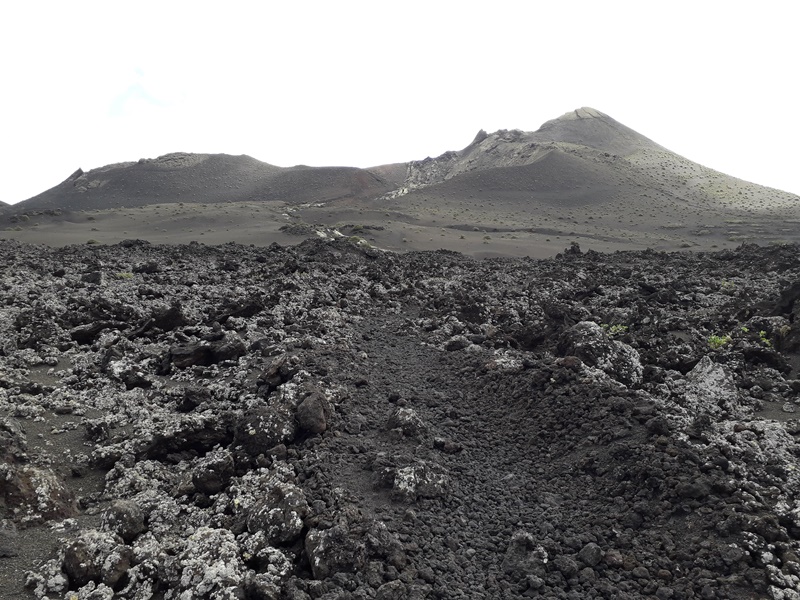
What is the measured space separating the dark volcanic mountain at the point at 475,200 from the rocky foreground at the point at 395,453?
25.9 metres

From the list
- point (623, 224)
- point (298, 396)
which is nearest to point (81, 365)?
point (298, 396)

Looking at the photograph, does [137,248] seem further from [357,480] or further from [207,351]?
[357,480]

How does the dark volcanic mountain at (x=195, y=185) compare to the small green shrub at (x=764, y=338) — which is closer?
the small green shrub at (x=764, y=338)

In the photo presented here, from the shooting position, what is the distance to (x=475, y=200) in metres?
65.8

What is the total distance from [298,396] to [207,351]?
3059mm

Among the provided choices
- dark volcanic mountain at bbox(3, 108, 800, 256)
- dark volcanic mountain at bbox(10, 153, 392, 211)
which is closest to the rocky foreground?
dark volcanic mountain at bbox(3, 108, 800, 256)

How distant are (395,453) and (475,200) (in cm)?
6086

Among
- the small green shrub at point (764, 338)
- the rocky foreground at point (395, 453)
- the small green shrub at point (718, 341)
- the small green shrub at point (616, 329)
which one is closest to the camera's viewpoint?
the rocky foreground at point (395, 453)

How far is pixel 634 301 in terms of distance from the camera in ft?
48.9

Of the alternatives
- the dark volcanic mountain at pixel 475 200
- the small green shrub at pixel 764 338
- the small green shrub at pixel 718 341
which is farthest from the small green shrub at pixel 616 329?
the dark volcanic mountain at pixel 475 200

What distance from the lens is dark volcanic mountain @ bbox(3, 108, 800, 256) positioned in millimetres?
43562

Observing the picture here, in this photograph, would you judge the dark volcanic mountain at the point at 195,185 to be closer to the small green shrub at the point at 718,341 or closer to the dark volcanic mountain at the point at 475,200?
the dark volcanic mountain at the point at 475,200

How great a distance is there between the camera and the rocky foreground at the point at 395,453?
520cm

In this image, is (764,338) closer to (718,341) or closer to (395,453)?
(718,341)
